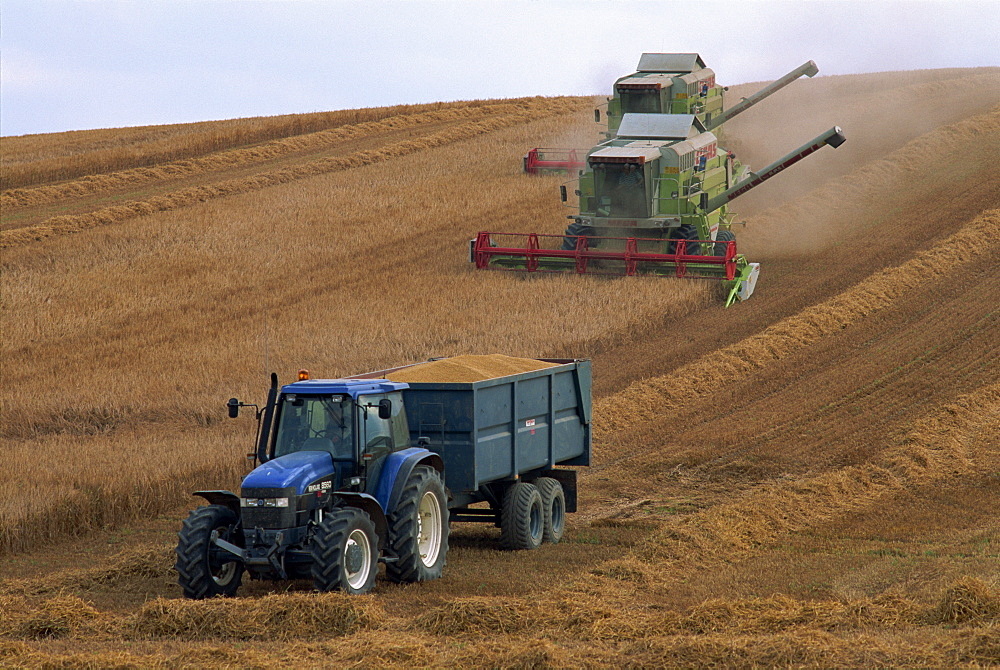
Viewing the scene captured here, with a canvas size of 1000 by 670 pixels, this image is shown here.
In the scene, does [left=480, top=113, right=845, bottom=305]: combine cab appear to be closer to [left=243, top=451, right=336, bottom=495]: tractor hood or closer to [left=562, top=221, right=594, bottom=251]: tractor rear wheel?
[left=562, top=221, right=594, bottom=251]: tractor rear wheel

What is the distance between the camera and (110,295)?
1047 inches

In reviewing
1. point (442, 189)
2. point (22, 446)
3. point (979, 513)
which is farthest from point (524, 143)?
point (979, 513)

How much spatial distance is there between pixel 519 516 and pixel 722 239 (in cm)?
1780

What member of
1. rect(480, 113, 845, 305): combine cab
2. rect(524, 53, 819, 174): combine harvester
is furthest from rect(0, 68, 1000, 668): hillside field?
rect(524, 53, 819, 174): combine harvester

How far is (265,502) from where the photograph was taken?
32.2 ft

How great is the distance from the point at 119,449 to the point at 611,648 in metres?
10.5

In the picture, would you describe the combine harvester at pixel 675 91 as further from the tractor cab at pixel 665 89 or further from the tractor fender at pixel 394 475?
the tractor fender at pixel 394 475

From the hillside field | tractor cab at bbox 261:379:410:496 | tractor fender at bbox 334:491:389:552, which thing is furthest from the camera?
tractor cab at bbox 261:379:410:496

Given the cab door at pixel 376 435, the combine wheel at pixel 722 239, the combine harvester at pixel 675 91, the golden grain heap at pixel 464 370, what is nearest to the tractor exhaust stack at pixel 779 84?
the combine harvester at pixel 675 91

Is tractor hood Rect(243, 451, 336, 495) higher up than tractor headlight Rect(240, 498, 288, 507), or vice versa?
tractor hood Rect(243, 451, 336, 495)

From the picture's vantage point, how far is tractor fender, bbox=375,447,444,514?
10500mm

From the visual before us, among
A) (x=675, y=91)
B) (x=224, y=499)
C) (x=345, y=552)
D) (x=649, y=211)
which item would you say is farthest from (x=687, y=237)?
(x=345, y=552)

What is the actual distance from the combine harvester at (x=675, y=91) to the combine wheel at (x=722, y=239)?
14.2ft

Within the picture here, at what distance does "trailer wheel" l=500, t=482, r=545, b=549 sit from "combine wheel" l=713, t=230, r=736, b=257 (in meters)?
15.5
